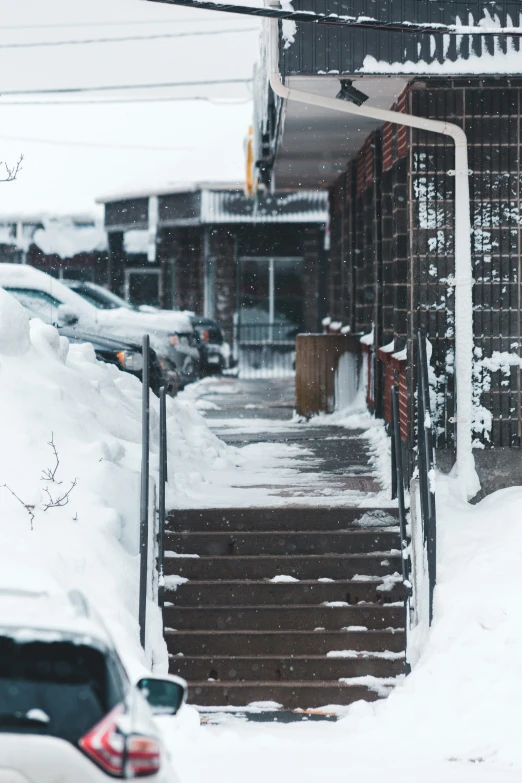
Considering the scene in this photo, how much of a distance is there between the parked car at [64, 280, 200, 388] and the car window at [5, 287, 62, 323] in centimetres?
181

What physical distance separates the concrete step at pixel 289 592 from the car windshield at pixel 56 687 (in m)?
4.54

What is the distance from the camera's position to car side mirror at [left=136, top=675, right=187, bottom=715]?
11.4ft

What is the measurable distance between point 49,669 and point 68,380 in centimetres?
616

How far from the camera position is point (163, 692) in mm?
3492

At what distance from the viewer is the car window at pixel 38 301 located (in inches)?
555

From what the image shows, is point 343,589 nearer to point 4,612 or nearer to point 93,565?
point 93,565

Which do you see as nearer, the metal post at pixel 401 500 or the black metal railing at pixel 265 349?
the metal post at pixel 401 500

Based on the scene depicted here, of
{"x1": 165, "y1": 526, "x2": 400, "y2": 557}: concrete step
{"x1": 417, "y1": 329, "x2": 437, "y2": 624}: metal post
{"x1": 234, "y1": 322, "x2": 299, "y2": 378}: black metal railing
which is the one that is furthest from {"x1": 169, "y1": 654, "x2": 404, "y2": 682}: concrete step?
{"x1": 234, "y1": 322, "x2": 299, "y2": 378}: black metal railing

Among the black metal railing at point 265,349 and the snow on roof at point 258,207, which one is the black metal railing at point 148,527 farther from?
the snow on roof at point 258,207

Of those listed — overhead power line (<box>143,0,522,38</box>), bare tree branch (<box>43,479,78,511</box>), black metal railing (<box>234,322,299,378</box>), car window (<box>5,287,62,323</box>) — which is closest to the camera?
overhead power line (<box>143,0,522,38</box>)

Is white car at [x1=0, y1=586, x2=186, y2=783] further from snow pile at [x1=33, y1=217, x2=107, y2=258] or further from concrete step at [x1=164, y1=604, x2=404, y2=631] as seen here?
snow pile at [x1=33, y1=217, x2=107, y2=258]

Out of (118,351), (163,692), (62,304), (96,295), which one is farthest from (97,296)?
(163,692)

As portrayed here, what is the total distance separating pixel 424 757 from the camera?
5.83 metres

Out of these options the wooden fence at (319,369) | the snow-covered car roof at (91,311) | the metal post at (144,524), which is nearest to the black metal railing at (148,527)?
the metal post at (144,524)
